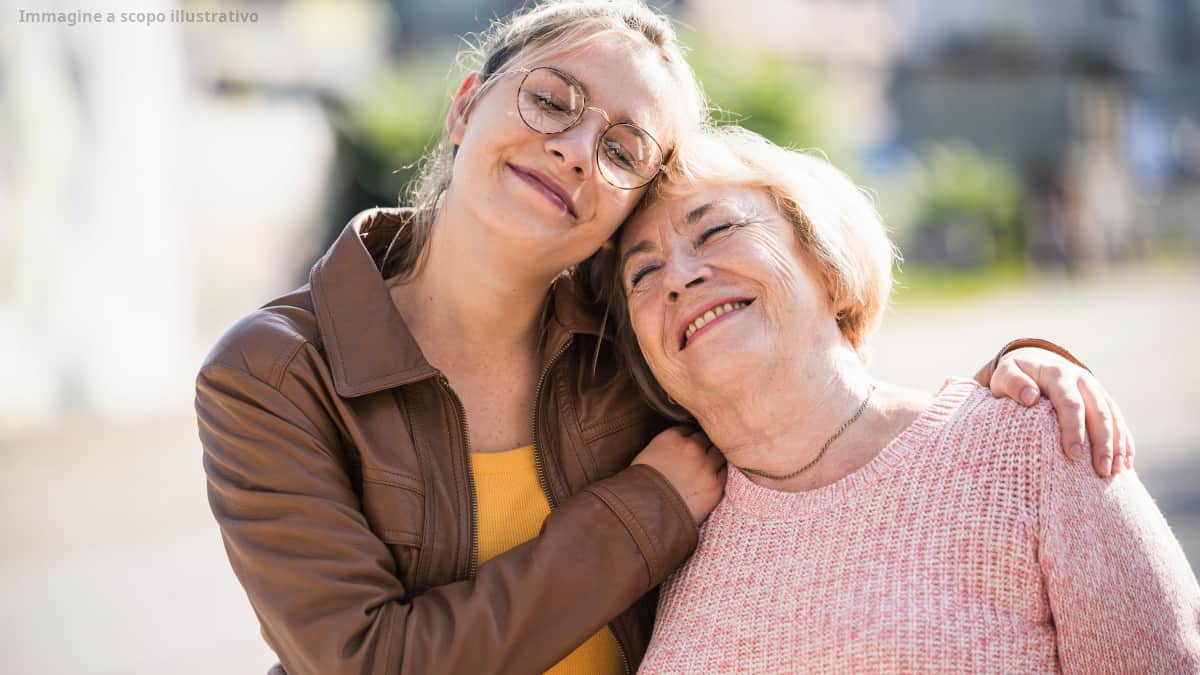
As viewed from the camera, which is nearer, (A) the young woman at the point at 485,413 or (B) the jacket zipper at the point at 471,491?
(A) the young woman at the point at 485,413

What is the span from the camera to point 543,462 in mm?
2738

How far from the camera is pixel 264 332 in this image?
2467 mm

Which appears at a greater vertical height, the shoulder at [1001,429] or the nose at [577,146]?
the nose at [577,146]

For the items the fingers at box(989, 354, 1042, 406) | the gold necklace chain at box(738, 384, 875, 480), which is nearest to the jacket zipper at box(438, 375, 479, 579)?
the gold necklace chain at box(738, 384, 875, 480)

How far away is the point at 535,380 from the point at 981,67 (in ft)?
101

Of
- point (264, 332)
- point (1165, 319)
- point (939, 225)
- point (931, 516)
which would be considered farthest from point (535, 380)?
point (939, 225)

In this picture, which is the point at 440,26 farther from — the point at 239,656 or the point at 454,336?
the point at 454,336

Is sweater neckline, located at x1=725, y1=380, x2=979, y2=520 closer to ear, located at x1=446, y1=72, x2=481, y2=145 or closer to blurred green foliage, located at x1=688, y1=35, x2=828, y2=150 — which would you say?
ear, located at x1=446, y1=72, x2=481, y2=145

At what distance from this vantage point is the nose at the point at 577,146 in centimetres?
262

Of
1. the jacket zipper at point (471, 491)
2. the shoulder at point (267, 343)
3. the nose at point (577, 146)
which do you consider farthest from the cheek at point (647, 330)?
Result: the shoulder at point (267, 343)

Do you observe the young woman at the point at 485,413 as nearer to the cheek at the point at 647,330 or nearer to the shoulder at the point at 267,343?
the shoulder at the point at 267,343

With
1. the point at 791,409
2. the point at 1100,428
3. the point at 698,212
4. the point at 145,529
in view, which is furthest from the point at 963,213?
the point at 1100,428

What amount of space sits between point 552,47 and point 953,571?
1470 mm

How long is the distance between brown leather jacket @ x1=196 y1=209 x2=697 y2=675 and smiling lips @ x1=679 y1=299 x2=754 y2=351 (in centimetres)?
33
